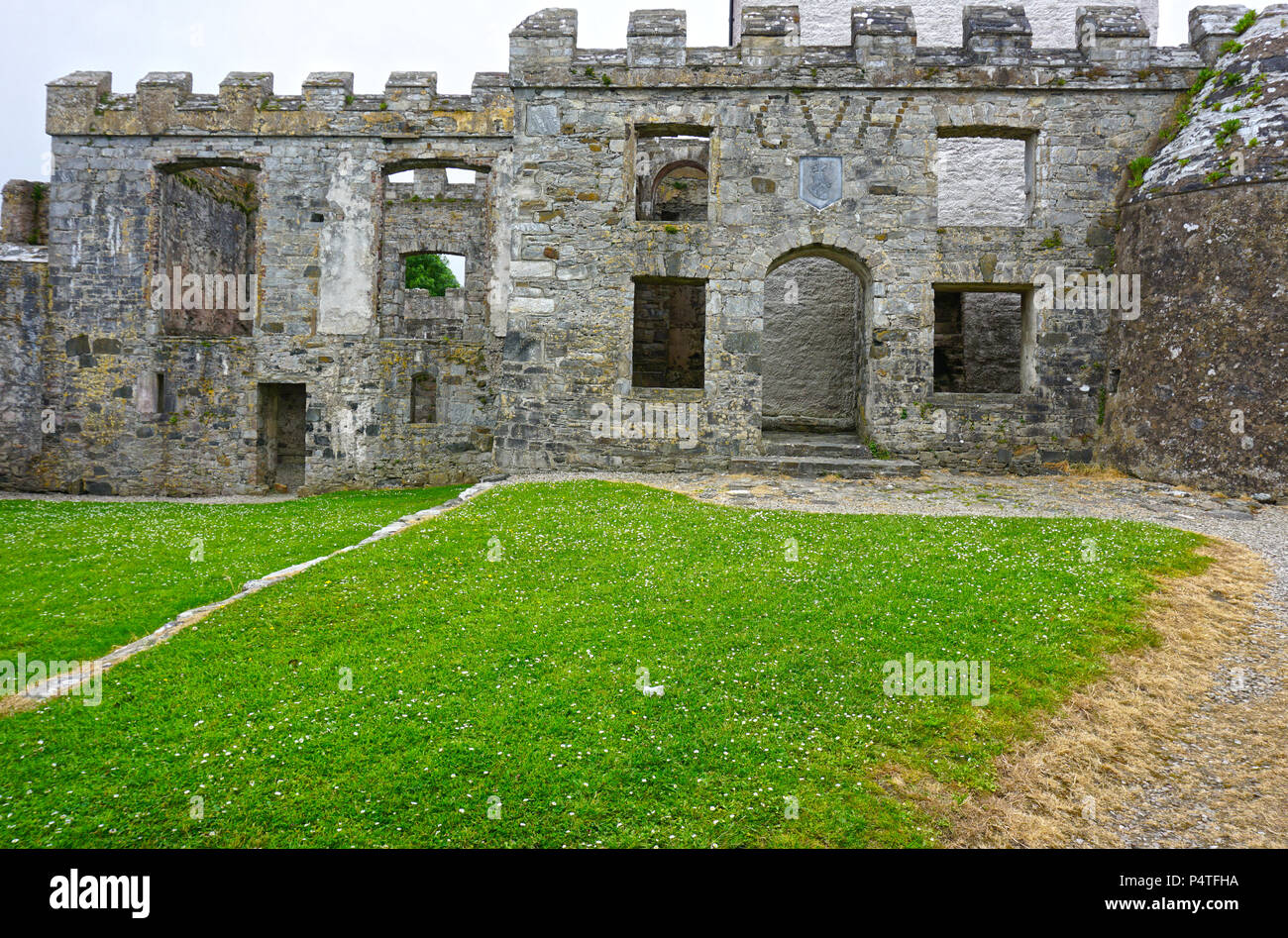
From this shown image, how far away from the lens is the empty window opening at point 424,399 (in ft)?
56.7

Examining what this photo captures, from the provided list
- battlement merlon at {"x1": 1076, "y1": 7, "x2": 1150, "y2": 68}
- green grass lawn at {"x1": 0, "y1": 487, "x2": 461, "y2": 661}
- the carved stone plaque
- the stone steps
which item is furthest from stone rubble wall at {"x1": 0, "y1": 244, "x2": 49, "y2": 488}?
battlement merlon at {"x1": 1076, "y1": 7, "x2": 1150, "y2": 68}

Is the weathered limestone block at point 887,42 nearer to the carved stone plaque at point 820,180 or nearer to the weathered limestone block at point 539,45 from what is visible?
the carved stone plaque at point 820,180

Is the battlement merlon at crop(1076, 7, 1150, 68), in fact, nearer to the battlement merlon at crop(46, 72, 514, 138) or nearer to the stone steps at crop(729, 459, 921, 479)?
the stone steps at crop(729, 459, 921, 479)

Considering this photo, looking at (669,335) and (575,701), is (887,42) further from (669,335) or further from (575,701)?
(575,701)

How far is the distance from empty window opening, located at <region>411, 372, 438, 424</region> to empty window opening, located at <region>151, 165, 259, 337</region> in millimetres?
4113

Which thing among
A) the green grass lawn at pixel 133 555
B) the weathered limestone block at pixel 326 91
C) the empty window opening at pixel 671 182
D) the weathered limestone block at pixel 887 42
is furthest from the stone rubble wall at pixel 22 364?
the weathered limestone block at pixel 887 42

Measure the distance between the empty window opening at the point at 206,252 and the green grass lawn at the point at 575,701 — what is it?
42.7ft

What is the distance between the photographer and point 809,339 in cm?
1814

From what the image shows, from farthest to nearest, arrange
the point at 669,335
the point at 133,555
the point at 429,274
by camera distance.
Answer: the point at 429,274 < the point at 669,335 < the point at 133,555

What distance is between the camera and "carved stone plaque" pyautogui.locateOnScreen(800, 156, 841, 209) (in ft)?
45.4

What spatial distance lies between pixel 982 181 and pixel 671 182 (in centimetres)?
791

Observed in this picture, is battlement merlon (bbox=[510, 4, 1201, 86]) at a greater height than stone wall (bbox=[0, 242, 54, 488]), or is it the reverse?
battlement merlon (bbox=[510, 4, 1201, 86])

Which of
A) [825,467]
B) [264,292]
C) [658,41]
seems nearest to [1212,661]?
[825,467]

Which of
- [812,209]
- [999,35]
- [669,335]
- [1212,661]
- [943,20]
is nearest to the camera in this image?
[1212,661]
